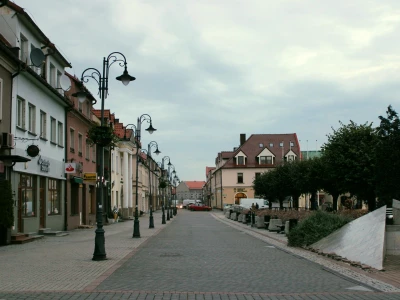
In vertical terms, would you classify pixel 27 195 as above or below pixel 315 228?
above

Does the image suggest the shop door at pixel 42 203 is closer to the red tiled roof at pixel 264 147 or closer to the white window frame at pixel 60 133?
the white window frame at pixel 60 133

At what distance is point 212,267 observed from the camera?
12953 mm

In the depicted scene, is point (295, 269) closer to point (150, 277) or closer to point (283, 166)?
point (150, 277)

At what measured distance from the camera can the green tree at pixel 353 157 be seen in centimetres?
2934

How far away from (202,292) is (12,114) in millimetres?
14545

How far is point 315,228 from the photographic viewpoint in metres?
18.2

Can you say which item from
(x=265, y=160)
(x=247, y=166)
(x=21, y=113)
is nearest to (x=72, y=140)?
(x=21, y=113)

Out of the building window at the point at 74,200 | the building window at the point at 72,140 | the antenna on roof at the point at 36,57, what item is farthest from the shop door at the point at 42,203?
the antenna on roof at the point at 36,57

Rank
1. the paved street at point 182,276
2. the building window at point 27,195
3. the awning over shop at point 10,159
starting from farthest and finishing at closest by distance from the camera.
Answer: the building window at point 27,195 → the awning over shop at point 10,159 → the paved street at point 182,276

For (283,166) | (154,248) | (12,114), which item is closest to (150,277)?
(154,248)

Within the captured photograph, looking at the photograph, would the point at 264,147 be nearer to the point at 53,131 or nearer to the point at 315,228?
the point at 53,131

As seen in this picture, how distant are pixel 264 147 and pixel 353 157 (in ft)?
209

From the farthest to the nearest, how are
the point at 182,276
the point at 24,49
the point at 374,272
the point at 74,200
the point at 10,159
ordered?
the point at 74,200 → the point at 24,49 → the point at 10,159 → the point at 374,272 → the point at 182,276

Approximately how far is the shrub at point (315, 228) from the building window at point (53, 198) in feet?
→ 45.5
